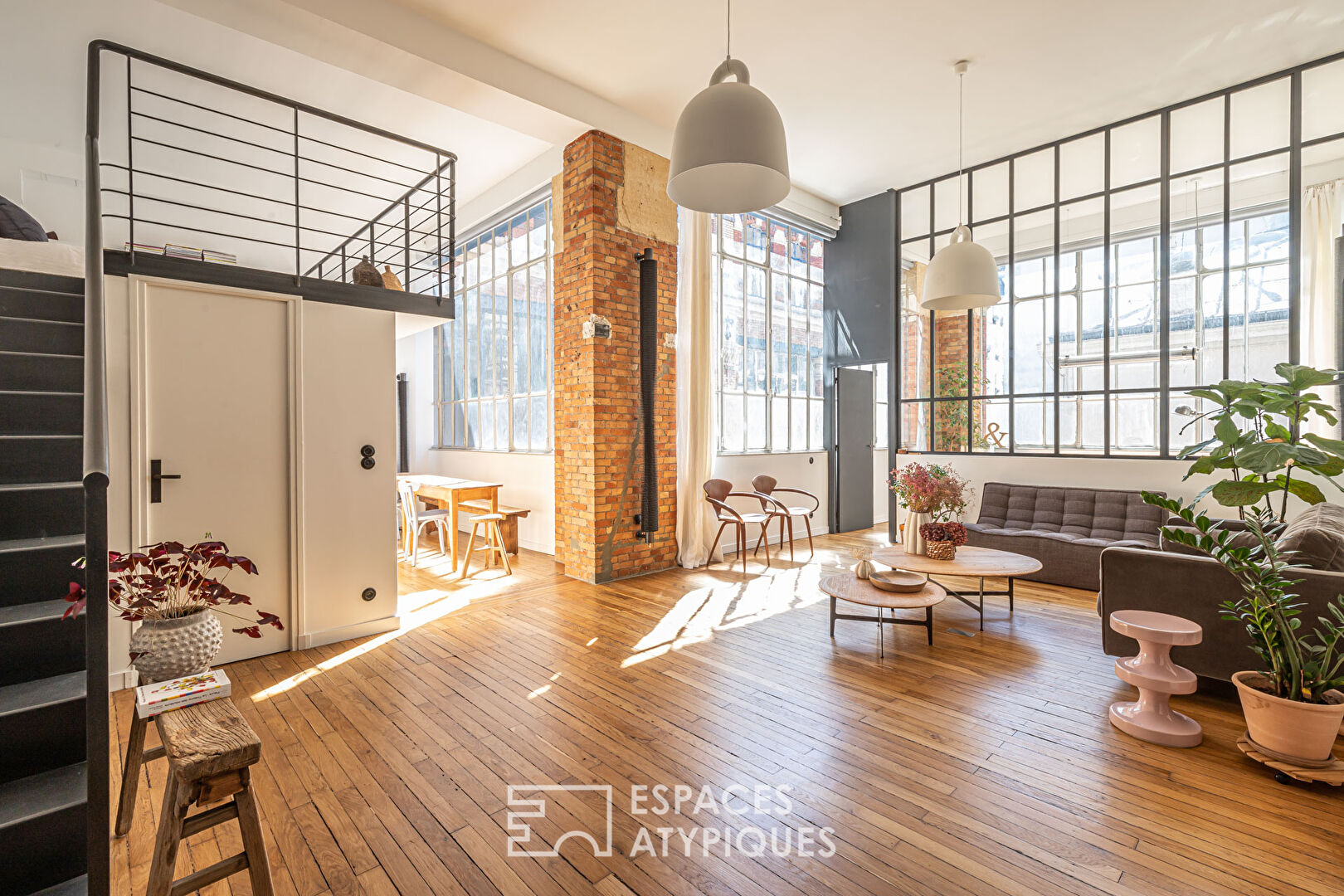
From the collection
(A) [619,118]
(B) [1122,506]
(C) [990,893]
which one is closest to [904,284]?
(B) [1122,506]

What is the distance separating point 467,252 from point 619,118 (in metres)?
3.97

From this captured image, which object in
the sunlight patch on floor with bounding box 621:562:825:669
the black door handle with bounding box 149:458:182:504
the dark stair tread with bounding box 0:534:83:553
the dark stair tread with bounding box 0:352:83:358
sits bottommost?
the sunlight patch on floor with bounding box 621:562:825:669

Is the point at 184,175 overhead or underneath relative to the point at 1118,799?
overhead

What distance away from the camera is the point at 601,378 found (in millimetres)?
5324

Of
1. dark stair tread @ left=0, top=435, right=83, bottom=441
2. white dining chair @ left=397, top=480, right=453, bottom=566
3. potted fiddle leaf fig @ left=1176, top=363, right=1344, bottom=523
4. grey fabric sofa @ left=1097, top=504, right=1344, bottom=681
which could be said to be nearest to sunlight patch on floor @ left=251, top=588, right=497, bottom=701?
white dining chair @ left=397, top=480, right=453, bottom=566

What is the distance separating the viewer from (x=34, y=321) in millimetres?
2760

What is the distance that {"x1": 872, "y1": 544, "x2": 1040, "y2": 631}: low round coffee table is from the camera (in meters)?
3.82

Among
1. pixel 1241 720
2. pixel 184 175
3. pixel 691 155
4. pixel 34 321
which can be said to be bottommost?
pixel 1241 720

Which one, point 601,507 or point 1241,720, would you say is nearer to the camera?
point 1241,720

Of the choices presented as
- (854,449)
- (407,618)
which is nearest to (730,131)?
(407,618)

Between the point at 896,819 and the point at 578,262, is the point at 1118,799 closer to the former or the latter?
the point at 896,819

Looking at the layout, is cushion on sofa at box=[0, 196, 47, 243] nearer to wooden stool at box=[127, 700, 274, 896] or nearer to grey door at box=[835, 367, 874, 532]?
wooden stool at box=[127, 700, 274, 896]

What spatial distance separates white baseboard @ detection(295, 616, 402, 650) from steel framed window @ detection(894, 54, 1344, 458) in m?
5.81

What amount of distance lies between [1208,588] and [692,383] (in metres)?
4.08
